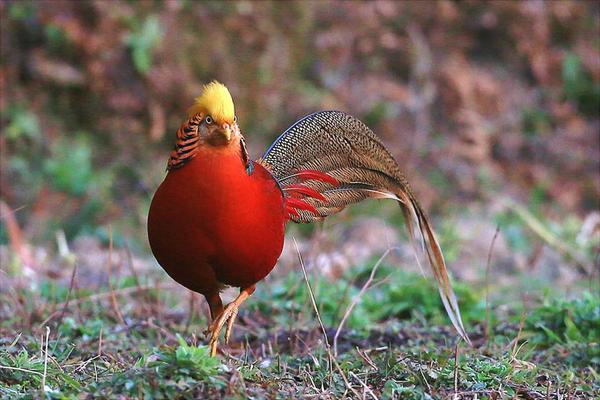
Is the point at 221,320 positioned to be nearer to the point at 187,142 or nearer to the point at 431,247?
the point at 187,142

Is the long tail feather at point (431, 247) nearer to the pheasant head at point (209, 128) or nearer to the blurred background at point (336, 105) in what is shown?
the pheasant head at point (209, 128)

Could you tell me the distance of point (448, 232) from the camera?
857 cm

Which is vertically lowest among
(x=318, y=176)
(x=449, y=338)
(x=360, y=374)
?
(x=449, y=338)

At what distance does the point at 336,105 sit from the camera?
11.2 meters

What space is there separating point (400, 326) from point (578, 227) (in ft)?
13.6

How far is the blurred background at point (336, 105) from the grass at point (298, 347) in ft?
5.00

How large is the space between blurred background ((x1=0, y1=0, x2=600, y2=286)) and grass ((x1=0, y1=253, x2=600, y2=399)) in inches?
60.0

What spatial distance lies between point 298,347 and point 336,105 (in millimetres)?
6406

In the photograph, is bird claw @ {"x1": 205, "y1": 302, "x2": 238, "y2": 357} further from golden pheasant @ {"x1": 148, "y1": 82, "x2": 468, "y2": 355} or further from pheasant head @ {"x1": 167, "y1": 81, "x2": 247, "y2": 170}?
pheasant head @ {"x1": 167, "y1": 81, "x2": 247, "y2": 170}

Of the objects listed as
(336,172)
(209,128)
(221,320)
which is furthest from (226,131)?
(336,172)

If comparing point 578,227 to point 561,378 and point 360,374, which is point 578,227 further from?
point 360,374

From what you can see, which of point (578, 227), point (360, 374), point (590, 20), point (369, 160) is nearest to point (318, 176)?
point (369, 160)

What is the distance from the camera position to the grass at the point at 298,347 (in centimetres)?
339

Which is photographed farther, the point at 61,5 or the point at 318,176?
the point at 61,5
